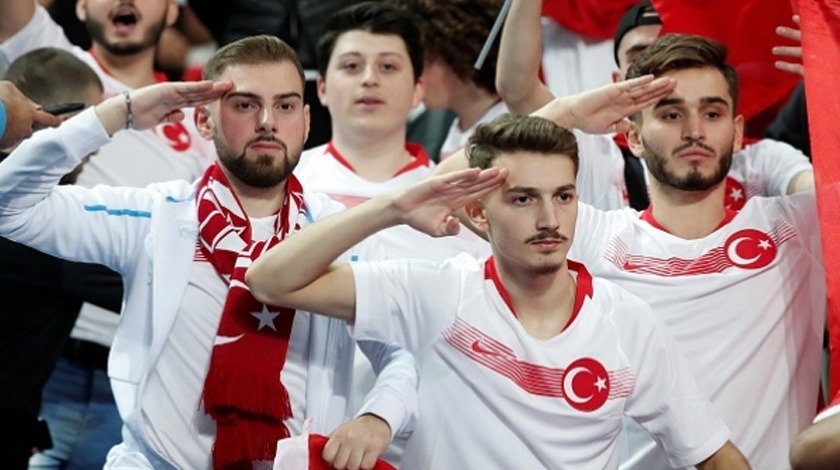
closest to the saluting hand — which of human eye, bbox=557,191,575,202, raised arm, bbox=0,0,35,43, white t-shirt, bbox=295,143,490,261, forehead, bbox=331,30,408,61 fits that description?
white t-shirt, bbox=295,143,490,261

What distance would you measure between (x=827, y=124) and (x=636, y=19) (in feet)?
3.98

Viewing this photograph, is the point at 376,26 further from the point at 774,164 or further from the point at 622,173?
the point at 774,164

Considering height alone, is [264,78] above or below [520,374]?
above

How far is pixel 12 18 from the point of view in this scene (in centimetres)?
590

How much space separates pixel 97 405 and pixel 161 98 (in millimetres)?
1738

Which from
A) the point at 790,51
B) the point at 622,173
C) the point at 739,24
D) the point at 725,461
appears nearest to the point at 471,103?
the point at 622,173

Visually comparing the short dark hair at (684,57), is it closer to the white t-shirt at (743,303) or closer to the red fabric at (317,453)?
the white t-shirt at (743,303)

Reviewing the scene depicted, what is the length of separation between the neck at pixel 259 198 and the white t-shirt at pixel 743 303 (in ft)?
2.93

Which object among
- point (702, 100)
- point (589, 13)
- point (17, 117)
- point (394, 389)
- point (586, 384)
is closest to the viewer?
point (586, 384)

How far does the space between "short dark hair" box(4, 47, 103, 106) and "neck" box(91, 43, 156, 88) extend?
33.9 inches

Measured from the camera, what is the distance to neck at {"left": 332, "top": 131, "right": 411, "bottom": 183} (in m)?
5.61

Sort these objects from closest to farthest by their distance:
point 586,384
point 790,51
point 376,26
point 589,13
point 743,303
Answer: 1. point 586,384
2. point 743,303
3. point 790,51
4. point 376,26
5. point 589,13

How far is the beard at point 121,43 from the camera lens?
20.9ft

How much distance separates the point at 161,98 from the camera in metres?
4.43
